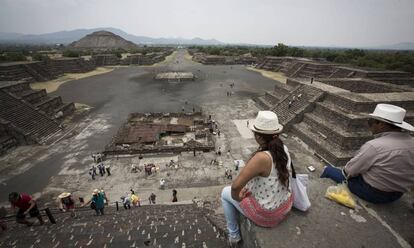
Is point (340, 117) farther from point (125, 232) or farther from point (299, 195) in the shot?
point (125, 232)

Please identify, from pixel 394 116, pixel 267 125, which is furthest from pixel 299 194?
pixel 394 116

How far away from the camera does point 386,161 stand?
3359 millimetres

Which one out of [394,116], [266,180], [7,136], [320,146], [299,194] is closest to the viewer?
[266,180]

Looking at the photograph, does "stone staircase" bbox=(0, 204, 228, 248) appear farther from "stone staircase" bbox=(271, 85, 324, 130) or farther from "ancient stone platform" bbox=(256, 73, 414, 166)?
"stone staircase" bbox=(271, 85, 324, 130)

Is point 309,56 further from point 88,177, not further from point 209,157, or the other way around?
point 88,177

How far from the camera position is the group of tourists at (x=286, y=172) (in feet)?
9.41

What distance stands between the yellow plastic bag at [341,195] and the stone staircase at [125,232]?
7.81ft

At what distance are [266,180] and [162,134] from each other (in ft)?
58.3

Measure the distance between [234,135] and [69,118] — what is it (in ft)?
61.2

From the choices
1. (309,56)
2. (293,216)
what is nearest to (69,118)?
(293,216)

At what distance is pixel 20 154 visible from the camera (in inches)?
649

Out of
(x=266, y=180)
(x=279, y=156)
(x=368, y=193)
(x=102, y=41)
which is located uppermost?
(x=102, y=41)

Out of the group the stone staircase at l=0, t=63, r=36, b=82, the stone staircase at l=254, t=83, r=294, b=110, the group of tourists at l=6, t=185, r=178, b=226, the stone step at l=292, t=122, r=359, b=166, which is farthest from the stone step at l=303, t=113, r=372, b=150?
the stone staircase at l=0, t=63, r=36, b=82

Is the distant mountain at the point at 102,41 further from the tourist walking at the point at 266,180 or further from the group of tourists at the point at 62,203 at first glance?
the tourist walking at the point at 266,180
